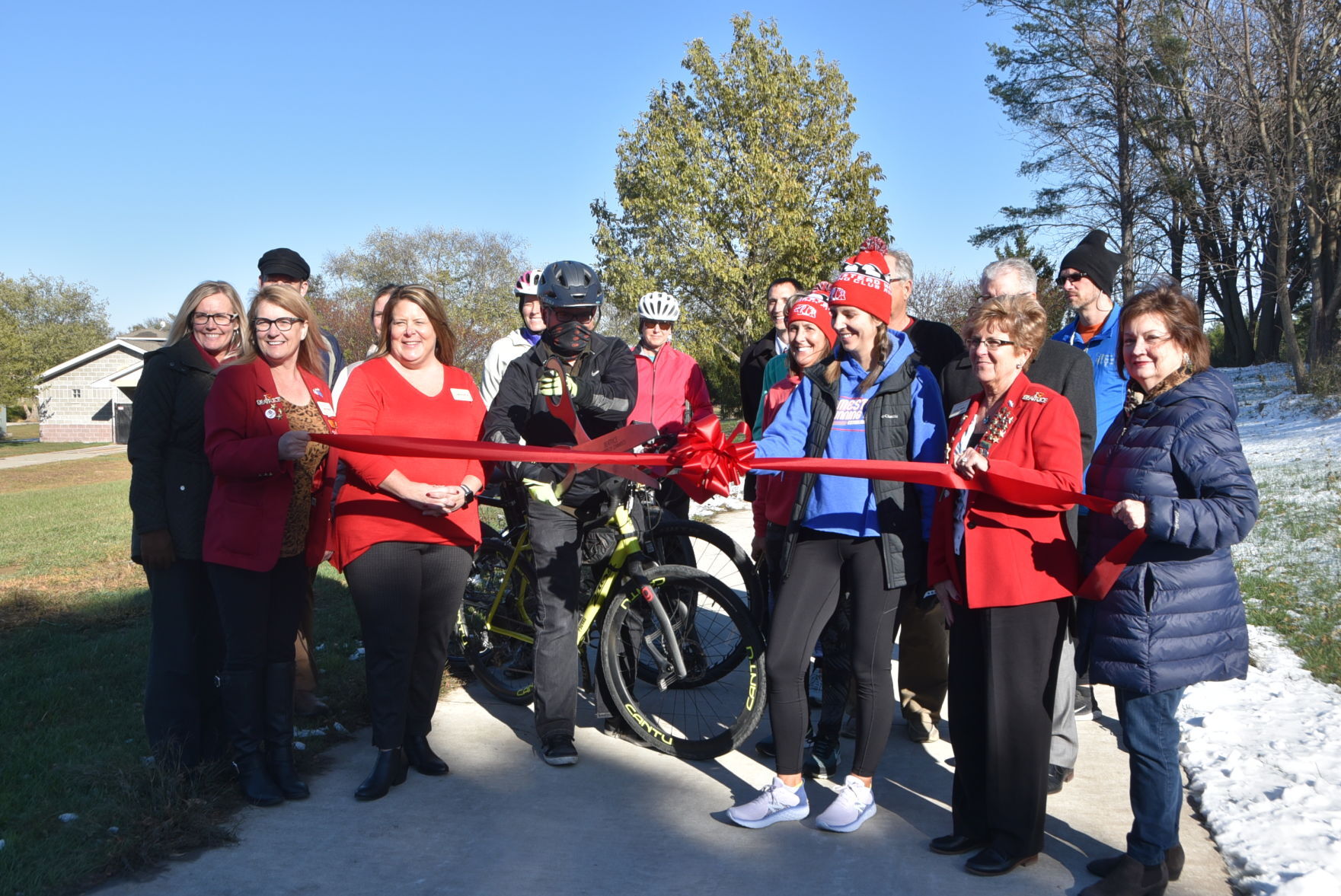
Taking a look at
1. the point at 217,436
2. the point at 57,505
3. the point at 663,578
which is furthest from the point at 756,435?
the point at 57,505

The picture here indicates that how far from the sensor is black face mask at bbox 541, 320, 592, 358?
183 inches

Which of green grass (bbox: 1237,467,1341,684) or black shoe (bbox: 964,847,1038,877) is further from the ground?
green grass (bbox: 1237,467,1341,684)

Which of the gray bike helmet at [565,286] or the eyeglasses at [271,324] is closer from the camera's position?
the eyeglasses at [271,324]

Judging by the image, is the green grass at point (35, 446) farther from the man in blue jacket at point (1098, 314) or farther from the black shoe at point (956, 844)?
the black shoe at point (956, 844)

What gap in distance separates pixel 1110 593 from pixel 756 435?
210 centimetres

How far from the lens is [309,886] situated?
11.4 feet

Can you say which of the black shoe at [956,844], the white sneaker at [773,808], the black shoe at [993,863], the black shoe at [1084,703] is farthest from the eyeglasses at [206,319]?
the black shoe at [1084,703]

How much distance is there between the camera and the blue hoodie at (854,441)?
153 inches

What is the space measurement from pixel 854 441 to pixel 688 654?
A: 1485 mm

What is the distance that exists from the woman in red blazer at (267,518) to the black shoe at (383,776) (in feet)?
0.84

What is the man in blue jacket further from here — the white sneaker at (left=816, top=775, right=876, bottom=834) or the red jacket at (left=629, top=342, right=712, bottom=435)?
the red jacket at (left=629, top=342, right=712, bottom=435)

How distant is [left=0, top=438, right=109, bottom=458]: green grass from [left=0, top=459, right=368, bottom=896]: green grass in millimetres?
42063

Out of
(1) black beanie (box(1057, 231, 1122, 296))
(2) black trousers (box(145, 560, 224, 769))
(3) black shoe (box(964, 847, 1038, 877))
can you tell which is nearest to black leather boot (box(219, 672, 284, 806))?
(2) black trousers (box(145, 560, 224, 769))

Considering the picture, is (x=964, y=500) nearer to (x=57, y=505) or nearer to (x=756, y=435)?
(x=756, y=435)
